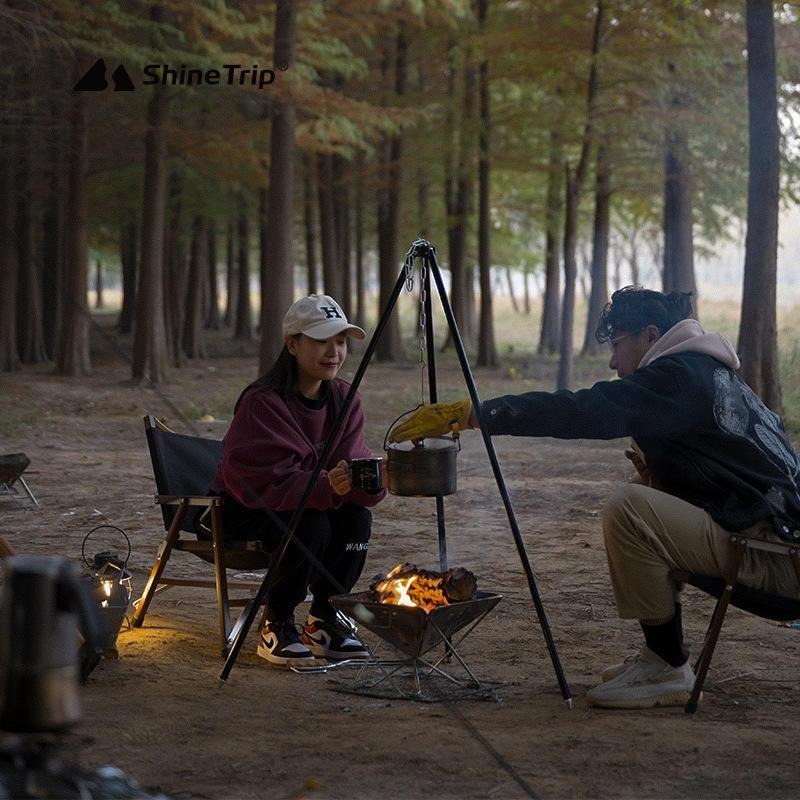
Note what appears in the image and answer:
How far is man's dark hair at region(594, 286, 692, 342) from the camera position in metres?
4.77

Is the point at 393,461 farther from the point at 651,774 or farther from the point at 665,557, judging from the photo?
the point at 651,774

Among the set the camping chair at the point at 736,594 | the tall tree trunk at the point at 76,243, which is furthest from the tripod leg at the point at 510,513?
the tall tree trunk at the point at 76,243

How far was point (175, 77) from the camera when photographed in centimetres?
1561

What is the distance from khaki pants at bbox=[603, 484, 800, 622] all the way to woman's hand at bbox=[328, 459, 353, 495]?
1.07m

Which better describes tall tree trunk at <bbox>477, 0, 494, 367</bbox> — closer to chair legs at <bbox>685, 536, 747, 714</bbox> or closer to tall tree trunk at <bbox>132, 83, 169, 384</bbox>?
tall tree trunk at <bbox>132, 83, 169, 384</bbox>

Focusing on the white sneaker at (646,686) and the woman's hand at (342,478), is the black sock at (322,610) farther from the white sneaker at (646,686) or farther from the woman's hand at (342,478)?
the white sneaker at (646,686)

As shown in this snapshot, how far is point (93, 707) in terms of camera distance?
14.9 ft

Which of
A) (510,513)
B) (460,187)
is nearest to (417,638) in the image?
(510,513)

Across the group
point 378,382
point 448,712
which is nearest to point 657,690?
A: point 448,712

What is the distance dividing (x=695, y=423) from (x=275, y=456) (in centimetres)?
178

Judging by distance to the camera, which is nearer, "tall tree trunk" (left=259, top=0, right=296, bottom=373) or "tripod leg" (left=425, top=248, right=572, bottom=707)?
"tripod leg" (left=425, top=248, right=572, bottom=707)

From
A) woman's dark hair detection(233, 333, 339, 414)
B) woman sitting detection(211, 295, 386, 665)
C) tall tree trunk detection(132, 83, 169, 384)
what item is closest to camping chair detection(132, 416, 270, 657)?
woman sitting detection(211, 295, 386, 665)

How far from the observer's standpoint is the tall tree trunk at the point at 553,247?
856 inches

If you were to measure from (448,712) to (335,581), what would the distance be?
85cm
